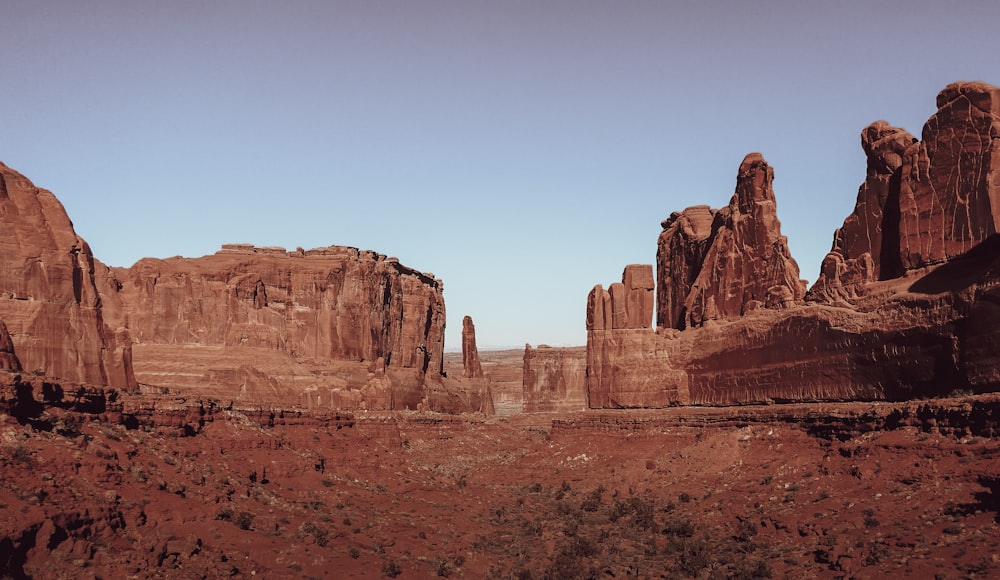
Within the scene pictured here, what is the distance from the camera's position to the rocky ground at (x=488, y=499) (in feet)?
69.4

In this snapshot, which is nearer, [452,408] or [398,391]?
[398,391]

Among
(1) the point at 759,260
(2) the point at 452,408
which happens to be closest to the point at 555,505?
(1) the point at 759,260

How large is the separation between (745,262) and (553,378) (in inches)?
2644

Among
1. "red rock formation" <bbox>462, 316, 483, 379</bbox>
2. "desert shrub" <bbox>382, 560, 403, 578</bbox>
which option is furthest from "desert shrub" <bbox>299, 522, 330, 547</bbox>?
"red rock formation" <bbox>462, 316, 483, 379</bbox>

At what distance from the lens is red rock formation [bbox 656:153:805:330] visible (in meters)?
47.0

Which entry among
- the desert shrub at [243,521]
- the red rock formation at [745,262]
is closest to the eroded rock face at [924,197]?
the red rock formation at [745,262]

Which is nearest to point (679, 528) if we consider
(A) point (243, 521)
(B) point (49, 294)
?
(A) point (243, 521)

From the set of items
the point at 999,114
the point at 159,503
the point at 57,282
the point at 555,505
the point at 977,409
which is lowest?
the point at 555,505

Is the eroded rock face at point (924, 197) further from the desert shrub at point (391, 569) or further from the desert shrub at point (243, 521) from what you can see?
the desert shrub at point (243, 521)

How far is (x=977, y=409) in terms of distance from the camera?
2727 cm

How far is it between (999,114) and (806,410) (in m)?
13.2

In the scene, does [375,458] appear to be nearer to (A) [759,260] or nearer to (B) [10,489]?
(A) [759,260]

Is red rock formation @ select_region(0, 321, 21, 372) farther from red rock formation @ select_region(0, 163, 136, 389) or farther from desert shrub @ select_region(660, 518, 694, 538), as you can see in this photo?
desert shrub @ select_region(660, 518, 694, 538)

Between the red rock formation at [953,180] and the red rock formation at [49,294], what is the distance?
3301 centimetres
